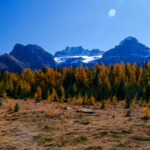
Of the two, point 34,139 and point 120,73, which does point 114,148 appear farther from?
point 120,73

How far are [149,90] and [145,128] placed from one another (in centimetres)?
3432

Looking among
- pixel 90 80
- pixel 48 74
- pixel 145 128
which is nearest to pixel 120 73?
pixel 90 80

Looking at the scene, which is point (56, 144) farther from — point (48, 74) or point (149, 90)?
point (48, 74)

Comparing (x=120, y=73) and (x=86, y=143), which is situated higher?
(x=120, y=73)

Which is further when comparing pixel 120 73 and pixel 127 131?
pixel 120 73

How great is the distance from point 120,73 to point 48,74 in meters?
33.1

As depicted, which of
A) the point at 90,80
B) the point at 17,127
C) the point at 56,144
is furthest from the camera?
the point at 90,80

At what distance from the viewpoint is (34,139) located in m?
11.0

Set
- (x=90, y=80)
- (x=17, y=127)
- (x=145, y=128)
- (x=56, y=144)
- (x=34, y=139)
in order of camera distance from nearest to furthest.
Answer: (x=56, y=144) → (x=34, y=139) → (x=145, y=128) → (x=17, y=127) → (x=90, y=80)

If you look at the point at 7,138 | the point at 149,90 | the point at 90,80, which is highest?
the point at 90,80

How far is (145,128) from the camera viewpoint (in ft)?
40.0

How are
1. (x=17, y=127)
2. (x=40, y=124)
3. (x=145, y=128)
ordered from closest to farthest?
(x=145, y=128), (x=17, y=127), (x=40, y=124)

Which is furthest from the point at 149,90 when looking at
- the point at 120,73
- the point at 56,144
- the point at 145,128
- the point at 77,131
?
the point at 56,144

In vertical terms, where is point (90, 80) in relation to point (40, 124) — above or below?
above
